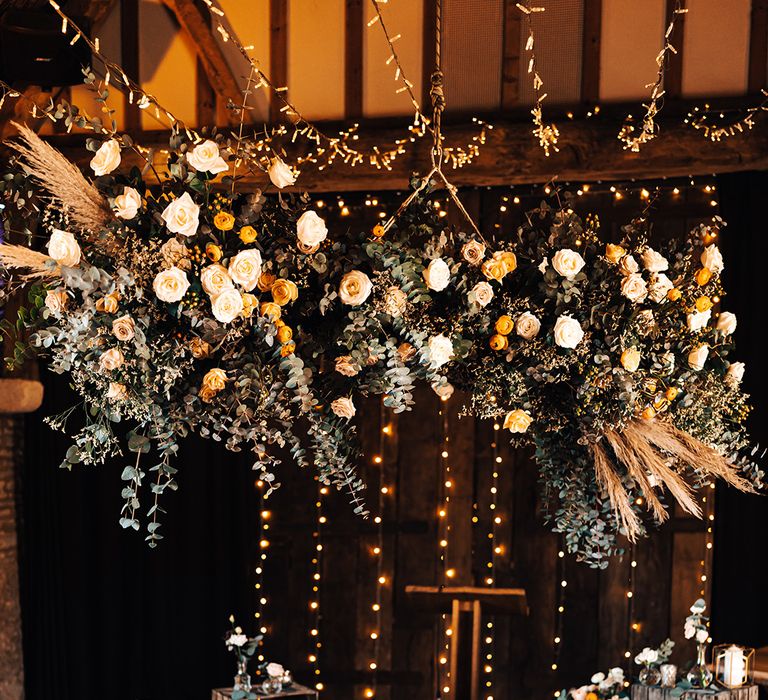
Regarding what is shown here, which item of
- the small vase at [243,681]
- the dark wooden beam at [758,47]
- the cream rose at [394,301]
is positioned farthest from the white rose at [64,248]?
the dark wooden beam at [758,47]

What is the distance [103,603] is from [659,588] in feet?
10.4

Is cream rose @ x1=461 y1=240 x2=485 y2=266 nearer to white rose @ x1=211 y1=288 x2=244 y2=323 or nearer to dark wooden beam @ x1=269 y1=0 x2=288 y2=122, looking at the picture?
white rose @ x1=211 y1=288 x2=244 y2=323

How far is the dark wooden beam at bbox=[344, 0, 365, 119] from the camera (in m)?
5.53

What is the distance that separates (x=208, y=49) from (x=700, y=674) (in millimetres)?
4136

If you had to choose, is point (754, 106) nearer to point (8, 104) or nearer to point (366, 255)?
point (366, 255)

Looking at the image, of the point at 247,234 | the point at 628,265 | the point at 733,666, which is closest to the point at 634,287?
the point at 628,265

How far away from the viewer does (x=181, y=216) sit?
2.20 meters

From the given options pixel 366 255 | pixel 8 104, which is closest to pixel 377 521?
pixel 8 104

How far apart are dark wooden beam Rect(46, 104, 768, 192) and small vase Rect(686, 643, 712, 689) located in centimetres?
238

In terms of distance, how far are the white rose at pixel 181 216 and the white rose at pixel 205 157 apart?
0.32 ft

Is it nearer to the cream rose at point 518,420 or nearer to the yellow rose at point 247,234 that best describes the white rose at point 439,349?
the cream rose at point 518,420

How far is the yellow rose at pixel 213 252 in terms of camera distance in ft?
7.43

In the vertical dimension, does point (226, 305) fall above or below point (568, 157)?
below

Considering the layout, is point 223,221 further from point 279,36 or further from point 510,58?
point 279,36
